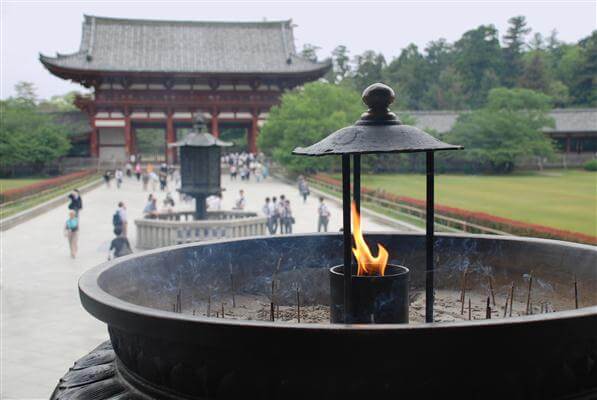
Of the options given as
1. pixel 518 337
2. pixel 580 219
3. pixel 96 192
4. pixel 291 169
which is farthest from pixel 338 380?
pixel 291 169

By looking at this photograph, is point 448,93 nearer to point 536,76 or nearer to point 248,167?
point 536,76

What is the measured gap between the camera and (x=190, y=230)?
46.9 ft

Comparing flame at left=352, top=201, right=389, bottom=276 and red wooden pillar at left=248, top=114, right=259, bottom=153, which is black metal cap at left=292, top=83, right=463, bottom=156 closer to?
flame at left=352, top=201, right=389, bottom=276

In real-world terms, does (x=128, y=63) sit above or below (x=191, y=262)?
above

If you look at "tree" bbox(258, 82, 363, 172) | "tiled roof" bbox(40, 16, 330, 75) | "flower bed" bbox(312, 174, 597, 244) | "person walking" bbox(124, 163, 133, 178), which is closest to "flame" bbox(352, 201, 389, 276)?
"flower bed" bbox(312, 174, 597, 244)

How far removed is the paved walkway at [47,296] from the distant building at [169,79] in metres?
20.3

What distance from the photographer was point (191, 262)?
446 centimetres

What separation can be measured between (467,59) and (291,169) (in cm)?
4040

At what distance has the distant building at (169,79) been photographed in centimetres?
4303

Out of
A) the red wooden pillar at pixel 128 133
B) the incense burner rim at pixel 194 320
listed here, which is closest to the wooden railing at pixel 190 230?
the incense burner rim at pixel 194 320

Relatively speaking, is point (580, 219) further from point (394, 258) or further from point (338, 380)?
point (338, 380)

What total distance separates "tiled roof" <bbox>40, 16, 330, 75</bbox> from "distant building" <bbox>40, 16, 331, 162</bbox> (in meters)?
0.07

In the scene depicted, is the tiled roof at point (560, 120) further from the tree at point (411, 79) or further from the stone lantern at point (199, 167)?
the stone lantern at point (199, 167)

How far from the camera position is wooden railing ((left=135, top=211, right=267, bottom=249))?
14227mm
